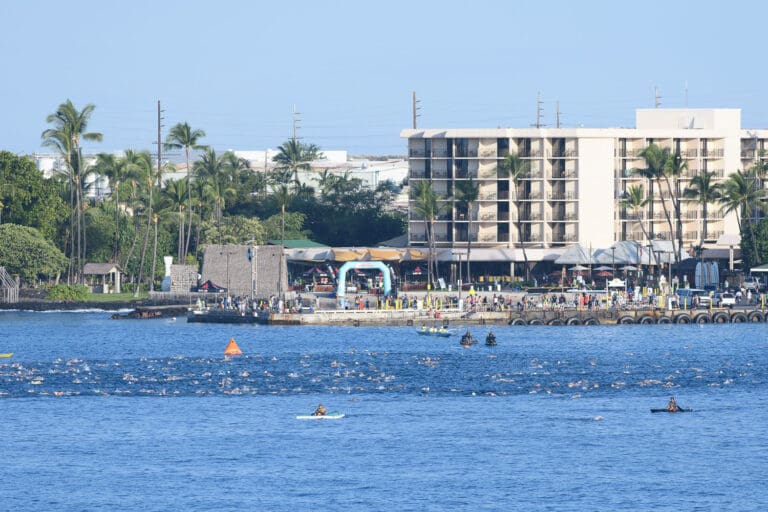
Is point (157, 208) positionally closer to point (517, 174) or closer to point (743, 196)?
point (517, 174)

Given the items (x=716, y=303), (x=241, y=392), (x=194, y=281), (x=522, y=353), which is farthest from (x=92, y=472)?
(x=194, y=281)

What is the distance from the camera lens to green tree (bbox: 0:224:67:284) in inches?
5704

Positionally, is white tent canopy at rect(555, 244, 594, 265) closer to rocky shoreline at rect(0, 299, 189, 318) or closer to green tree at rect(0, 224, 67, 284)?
rocky shoreline at rect(0, 299, 189, 318)

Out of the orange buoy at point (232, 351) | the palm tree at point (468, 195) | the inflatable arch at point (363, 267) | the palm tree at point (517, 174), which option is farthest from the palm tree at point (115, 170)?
the orange buoy at point (232, 351)

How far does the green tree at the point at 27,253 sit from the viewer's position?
14488cm

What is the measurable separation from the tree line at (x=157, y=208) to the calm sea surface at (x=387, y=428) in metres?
55.1

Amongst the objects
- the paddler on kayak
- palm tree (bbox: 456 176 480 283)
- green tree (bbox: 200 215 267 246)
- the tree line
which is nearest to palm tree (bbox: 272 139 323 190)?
the tree line

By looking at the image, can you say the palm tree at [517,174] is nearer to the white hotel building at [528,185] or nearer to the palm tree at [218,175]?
the white hotel building at [528,185]

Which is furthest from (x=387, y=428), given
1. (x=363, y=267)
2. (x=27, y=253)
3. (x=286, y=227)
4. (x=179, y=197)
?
(x=286, y=227)

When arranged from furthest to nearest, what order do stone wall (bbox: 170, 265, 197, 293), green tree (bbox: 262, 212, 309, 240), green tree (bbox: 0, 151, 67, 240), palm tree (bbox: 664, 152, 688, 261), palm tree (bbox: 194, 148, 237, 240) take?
green tree (bbox: 262, 212, 309, 240) → palm tree (bbox: 194, 148, 237, 240) → palm tree (bbox: 664, 152, 688, 261) → green tree (bbox: 0, 151, 67, 240) → stone wall (bbox: 170, 265, 197, 293)

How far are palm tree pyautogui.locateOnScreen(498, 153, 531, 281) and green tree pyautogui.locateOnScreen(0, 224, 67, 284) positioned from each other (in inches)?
1968

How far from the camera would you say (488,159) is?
536 feet

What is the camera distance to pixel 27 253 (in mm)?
145875

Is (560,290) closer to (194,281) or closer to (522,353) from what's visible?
(194,281)
